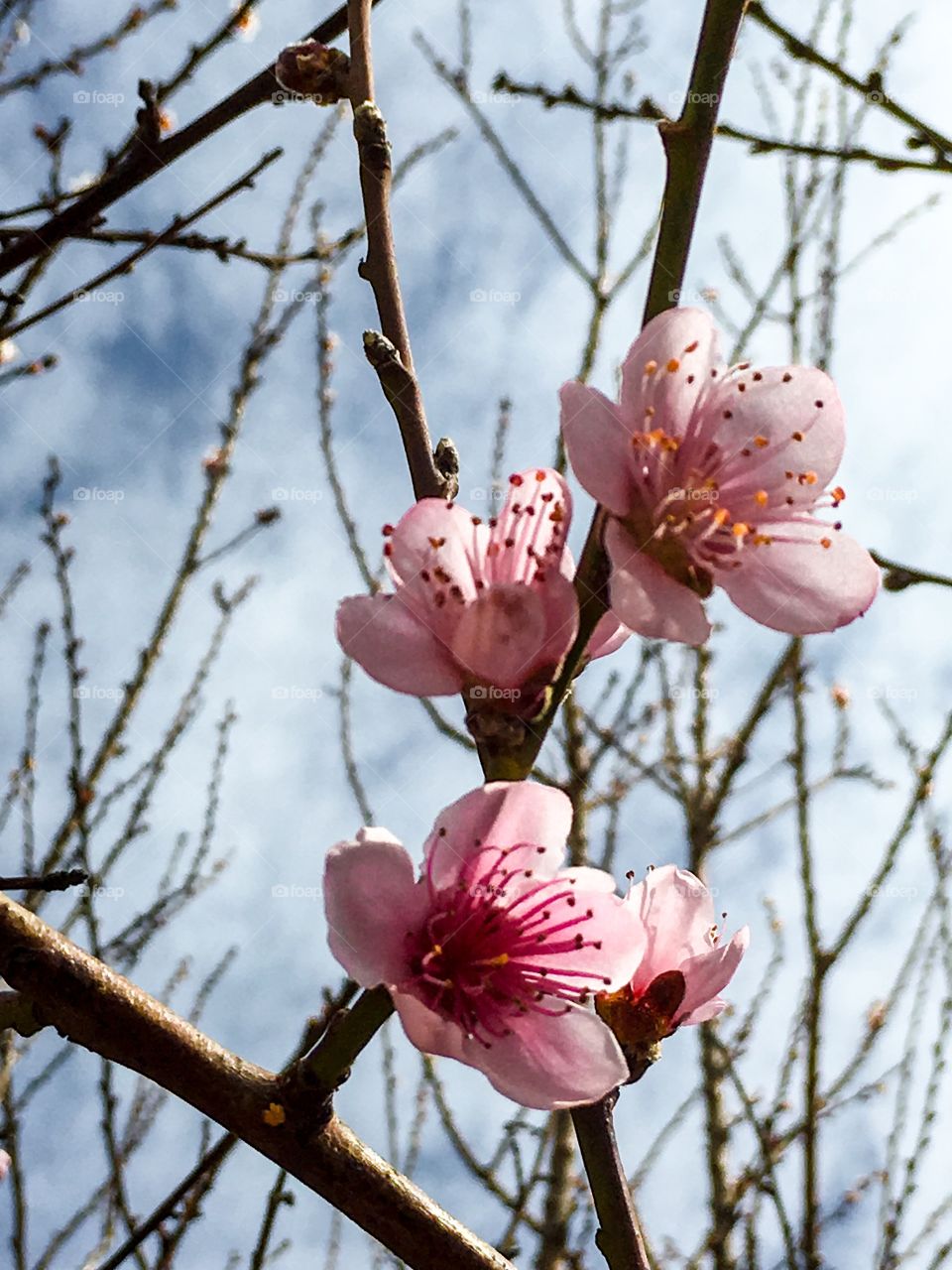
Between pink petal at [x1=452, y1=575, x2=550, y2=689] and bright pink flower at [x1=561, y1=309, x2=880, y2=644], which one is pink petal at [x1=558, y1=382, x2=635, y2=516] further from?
pink petal at [x1=452, y1=575, x2=550, y2=689]

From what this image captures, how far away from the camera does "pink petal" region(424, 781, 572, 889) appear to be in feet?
3.28

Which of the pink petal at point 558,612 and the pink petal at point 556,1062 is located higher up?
the pink petal at point 558,612

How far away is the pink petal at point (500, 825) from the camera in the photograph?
100 cm

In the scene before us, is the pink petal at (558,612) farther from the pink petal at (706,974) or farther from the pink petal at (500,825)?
the pink petal at (706,974)

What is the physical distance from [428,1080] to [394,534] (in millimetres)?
2689

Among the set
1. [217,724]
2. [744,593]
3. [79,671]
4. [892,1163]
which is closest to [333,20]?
[744,593]

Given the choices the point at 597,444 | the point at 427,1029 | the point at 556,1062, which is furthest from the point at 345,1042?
the point at 597,444

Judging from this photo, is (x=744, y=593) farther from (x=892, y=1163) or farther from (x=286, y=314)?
(x=286, y=314)

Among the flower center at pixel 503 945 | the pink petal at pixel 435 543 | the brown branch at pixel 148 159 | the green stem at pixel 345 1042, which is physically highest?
the brown branch at pixel 148 159

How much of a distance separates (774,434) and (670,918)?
569 mm

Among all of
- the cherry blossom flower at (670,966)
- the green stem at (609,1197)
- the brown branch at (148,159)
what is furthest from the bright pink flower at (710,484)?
the brown branch at (148,159)

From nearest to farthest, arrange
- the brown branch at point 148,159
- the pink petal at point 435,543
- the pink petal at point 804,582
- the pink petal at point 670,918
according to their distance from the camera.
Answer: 1. the pink petal at point 435,543
2. the pink petal at point 804,582
3. the pink petal at point 670,918
4. the brown branch at point 148,159

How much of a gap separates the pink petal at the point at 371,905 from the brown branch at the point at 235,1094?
0.13m

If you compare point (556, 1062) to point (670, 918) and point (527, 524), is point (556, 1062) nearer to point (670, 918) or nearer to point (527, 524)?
point (670, 918)
